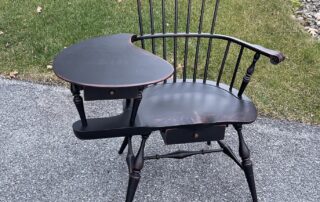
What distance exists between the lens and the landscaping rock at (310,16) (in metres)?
4.70

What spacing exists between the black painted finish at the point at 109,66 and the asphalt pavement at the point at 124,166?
0.93 m

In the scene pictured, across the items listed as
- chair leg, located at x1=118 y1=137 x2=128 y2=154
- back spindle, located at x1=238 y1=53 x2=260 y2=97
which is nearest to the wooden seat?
back spindle, located at x1=238 y1=53 x2=260 y2=97

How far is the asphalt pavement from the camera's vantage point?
8.41 ft

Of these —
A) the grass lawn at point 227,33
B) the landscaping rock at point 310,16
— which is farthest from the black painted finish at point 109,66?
the landscaping rock at point 310,16

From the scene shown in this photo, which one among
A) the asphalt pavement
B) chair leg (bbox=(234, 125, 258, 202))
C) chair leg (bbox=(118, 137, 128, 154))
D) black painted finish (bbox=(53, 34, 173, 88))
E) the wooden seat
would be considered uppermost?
black painted finish (bbox=(53, 34, 173, 88))

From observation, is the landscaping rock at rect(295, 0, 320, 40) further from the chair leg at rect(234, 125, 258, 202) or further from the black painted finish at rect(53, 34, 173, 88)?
the black painted finish at rect(53, 34, 173, 88)

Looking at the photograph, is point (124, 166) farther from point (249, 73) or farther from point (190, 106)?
Answer: point (249, 73)

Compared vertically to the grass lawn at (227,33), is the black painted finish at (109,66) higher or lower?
higher

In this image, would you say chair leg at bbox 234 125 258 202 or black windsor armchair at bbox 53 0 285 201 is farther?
chair leg at bbox 234 125 258 202

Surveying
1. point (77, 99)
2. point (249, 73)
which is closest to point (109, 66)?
point (77, 99)

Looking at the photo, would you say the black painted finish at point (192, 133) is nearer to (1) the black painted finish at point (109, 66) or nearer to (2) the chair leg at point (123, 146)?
(1) the black painted finish at point (109, 66)

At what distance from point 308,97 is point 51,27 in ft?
8.50

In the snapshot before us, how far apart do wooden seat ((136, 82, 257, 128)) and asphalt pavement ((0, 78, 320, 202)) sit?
0.57m

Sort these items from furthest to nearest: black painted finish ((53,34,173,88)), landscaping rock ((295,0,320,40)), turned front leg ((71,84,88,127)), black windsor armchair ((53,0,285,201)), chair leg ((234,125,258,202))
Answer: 1. landscaping rock ((295,0,320,40))
2. chair leg ((234,125,258,202))
3. black windsor armchair ((53,0,285,201))
4. turned front leg ((71,84,88,127))
5. black painted finish ((53,34,173,88))
